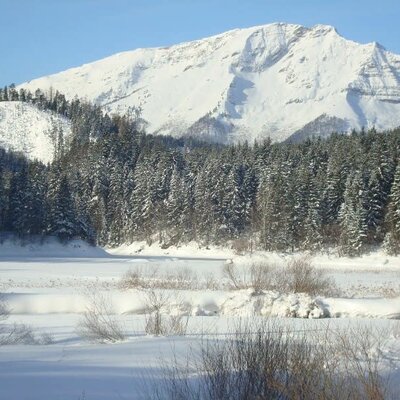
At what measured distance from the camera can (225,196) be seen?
79.7 metres

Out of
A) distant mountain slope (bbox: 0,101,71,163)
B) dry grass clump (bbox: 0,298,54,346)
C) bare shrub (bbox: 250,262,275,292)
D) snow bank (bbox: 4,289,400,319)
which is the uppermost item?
distant mountain slope (bbox: 0,101,71,163)

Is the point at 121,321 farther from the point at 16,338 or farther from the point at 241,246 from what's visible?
the point at 241,246

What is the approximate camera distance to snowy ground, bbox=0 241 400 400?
838 cm

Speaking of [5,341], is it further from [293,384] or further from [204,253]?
[204,253]

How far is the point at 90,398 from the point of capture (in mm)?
7562

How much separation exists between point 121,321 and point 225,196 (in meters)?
61.3

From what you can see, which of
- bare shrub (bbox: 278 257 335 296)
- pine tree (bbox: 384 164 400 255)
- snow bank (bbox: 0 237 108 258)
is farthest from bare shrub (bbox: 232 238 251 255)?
bare shrub (bbox: 278 257 335 296)

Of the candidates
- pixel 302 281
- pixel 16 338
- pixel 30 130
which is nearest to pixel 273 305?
pixel 302 281

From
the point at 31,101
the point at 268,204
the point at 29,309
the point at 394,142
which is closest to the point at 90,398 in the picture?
the point at 29,309

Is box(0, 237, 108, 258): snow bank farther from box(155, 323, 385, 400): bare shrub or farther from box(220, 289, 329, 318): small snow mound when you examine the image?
box(155, 323, 385, 400): bare shrub

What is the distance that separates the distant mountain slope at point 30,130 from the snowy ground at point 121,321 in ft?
339

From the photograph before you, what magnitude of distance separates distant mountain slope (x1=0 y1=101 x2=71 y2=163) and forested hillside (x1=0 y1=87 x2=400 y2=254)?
42616mm

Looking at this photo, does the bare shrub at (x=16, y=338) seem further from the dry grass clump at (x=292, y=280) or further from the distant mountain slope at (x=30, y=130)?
the distant mountain slope at (x=30, y=130)

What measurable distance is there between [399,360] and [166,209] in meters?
73.3
